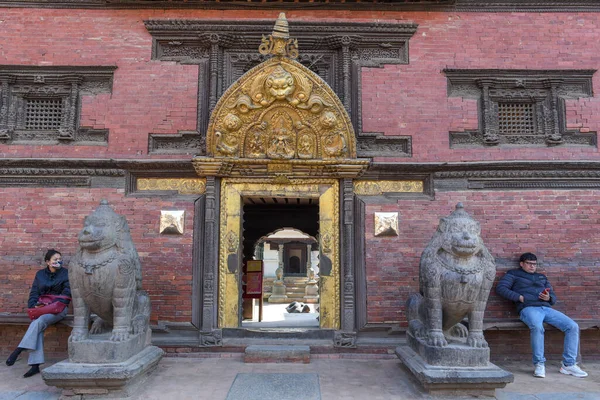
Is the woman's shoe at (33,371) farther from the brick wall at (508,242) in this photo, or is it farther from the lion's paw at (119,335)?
the brick wall at (508,242)

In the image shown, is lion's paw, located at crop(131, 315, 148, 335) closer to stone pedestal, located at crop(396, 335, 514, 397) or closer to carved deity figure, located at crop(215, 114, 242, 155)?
carved deity figure, located at crop(215, 114, 242, 155)

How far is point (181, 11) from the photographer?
24.9ft

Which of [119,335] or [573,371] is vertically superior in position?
[119,335]

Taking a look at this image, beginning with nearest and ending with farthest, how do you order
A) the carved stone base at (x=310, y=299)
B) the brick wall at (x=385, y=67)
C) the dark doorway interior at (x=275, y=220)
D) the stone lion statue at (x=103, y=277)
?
the stone lion statue at (x=103, y=277) < the brick wall at (x=385, y=67) < the dark doorway interior at (x=275, y=220) < the carved stone base at (x=310, y=299)

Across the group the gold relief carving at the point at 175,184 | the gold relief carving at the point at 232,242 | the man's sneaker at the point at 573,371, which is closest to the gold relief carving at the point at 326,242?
the gold relief carving at the point at 232,242

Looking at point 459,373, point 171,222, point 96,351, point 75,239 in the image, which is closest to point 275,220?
point 171,222

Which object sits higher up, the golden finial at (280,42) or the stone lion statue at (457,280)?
the golden finial at (280,42)

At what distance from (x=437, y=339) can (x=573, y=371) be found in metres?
2.39

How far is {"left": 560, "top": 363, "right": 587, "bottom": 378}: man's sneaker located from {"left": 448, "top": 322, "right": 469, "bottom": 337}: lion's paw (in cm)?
167

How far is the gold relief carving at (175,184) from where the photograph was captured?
7.09 m

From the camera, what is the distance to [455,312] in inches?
208

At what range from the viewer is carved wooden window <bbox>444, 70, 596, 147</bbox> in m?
7.32

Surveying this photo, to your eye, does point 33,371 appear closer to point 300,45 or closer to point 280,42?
point 280,42

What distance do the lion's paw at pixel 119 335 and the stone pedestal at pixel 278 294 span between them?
13347mm
